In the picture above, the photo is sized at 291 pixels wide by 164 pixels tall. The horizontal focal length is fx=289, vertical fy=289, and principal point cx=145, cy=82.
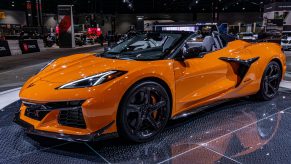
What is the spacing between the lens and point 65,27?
20562mm

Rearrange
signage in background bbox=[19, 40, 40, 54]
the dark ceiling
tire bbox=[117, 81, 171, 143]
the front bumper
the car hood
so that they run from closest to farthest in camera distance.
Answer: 1. the front bumper
2. tire bbox=[117, 81, 171, 143]
3. the car hood
4. signage in background bbox=[19, 40, 40, 54]
5. the dark ceiling

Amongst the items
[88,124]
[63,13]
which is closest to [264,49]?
[88,124]

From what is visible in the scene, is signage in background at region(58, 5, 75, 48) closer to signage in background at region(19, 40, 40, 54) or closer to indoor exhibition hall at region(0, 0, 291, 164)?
signage in background at region(19, 40, 40, 54)

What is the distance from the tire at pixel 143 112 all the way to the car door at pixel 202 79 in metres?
0.24

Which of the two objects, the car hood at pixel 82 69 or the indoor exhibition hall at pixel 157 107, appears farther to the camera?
the car hood at pixel 82 69

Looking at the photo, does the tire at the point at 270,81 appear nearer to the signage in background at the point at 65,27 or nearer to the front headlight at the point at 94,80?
the front headlight at the point at 94,80

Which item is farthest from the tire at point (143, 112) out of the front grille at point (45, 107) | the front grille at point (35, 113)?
the front grille at point (35, 113)

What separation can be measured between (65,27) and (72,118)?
19.1 m

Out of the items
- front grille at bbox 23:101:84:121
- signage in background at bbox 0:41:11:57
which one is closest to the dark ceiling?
signage in background at bbox 0:41:11:57

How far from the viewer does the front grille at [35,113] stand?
274 centimetres

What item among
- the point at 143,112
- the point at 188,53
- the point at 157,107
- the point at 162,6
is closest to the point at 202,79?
the point at 188,53

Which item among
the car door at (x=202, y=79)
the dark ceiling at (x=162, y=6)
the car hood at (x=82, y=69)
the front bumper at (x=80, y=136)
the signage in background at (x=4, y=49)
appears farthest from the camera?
the dark ceiling at (x=162, y=6)

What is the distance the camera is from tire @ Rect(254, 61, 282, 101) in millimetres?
4285

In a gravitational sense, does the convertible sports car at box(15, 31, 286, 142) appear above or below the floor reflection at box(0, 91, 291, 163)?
above
